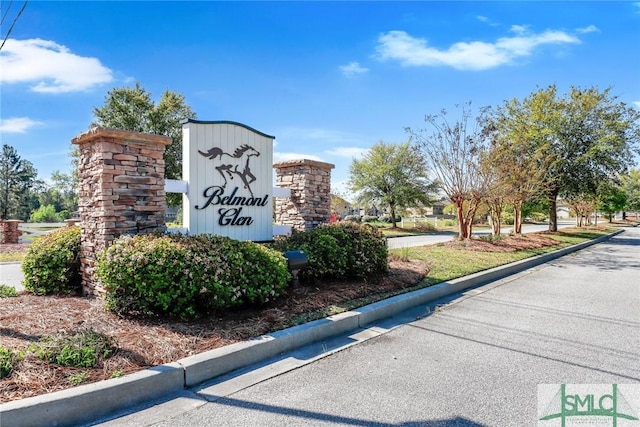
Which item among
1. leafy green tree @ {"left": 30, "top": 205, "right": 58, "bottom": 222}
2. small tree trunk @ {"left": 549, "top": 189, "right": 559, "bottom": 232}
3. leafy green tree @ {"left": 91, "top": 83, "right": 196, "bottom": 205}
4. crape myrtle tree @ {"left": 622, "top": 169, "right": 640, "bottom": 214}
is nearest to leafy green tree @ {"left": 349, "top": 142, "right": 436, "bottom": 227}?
small tree trunk @ {"left": 549, "top": 189, "right": 559, "bottom": 232}

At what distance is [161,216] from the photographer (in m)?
5.34

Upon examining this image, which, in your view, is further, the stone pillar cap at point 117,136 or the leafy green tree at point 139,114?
the leafy green tree at point 139,114

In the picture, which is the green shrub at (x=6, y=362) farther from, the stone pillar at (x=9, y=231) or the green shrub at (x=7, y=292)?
the stone pillar at (x=9, y=231)

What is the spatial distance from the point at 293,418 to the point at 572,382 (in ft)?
7.62

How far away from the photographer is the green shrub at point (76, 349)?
9.75ft

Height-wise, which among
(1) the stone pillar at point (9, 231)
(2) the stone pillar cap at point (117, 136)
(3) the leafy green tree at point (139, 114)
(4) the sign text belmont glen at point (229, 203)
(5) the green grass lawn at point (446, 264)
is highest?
(3) the leafy green tree at point (139, 114)

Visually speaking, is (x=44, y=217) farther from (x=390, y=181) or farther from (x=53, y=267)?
(x=53, y=267)

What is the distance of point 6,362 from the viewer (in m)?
2.82

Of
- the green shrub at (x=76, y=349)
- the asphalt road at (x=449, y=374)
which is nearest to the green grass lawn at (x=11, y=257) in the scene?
the green shrub at (x=76, y=349)

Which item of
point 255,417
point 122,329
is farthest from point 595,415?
point 122,329

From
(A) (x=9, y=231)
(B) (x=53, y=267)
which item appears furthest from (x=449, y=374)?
(A) (x=9, y=231)

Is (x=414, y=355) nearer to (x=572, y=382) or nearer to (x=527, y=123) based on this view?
(x=572, y=382)

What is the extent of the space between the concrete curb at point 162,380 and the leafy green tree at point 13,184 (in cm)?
5133

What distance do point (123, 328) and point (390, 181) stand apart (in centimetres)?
2703
